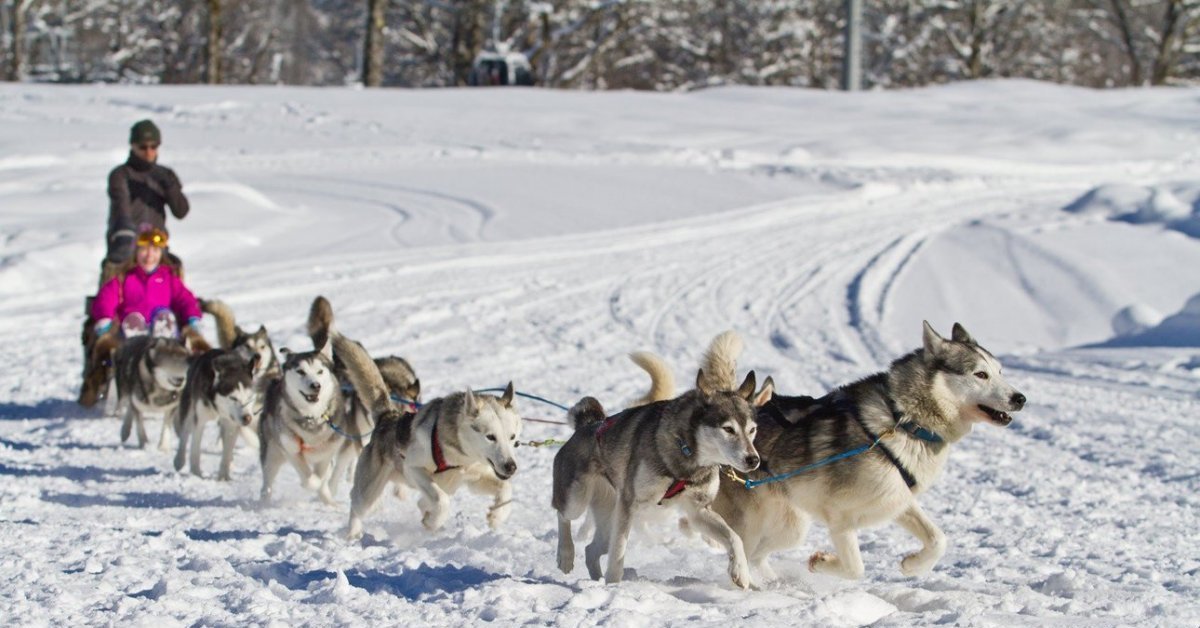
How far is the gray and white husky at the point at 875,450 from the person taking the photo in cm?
505

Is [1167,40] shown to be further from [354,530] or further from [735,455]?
[735,455]

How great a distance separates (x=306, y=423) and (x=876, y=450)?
10.2ft

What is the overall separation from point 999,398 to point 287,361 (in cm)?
373

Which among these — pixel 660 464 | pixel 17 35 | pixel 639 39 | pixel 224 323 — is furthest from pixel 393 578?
pixel 639 39

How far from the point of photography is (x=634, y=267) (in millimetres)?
15023

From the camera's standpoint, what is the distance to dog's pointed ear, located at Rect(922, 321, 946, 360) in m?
5.11

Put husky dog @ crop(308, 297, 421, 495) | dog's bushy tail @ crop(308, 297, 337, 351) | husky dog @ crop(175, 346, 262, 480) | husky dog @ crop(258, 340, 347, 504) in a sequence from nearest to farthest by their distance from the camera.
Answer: husky dog @ crop(308, 297, 421, 495) → husky dog @ crop(258, 340, 347, 504) → dog's bushy tail @ crop(308, 297, 337, 351) → husky dog @ crop(175, 346, 262, 480)

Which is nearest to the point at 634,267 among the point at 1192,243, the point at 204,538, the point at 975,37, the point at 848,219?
the point at 848,219

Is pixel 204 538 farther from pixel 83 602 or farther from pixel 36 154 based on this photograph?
pixel 36 154

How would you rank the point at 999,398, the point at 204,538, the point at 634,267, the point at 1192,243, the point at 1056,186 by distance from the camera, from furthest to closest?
the point at 1056,186 < the point at 634,267 < the point at 1192,243 < the point at 204,538 < the point at 999,398

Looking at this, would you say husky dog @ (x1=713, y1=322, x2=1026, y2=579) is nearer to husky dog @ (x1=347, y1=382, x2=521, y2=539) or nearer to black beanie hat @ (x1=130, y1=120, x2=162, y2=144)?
husky dog @ (x1=347, y1=382, x2=521, y2=539)

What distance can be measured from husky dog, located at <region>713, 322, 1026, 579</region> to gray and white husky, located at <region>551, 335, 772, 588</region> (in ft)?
0.71

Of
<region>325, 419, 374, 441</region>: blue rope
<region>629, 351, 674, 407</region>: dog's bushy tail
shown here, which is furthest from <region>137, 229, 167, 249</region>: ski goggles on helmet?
<region>629, 351, 674, 407</region>: dog's bushy tail

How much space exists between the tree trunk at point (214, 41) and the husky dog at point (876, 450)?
32.6 meters
